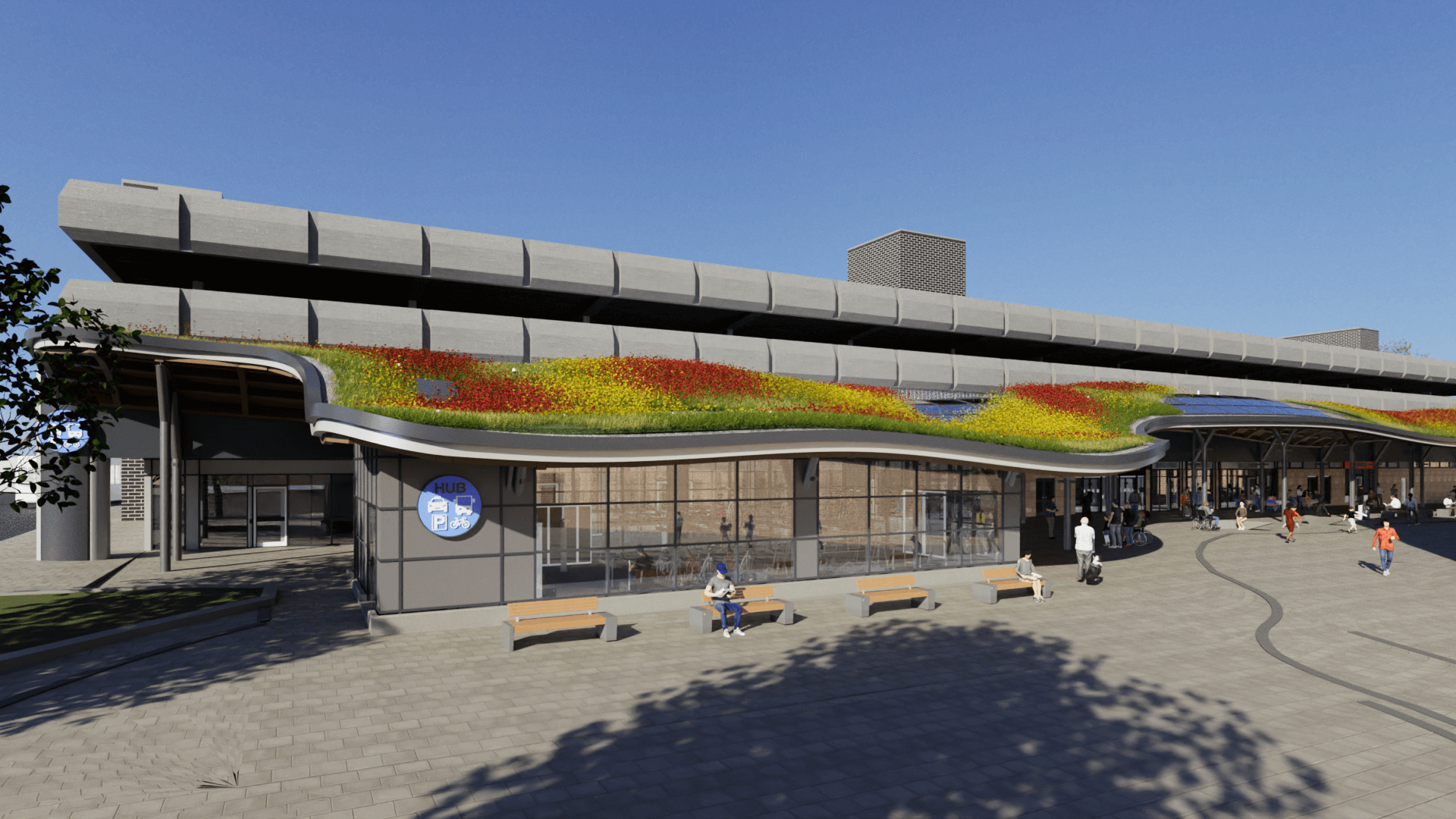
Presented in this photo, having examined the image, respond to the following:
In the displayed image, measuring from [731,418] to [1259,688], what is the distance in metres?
10.2

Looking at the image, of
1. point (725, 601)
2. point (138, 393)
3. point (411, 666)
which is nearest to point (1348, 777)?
point (725, 601)

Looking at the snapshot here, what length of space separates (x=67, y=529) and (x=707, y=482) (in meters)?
21.2

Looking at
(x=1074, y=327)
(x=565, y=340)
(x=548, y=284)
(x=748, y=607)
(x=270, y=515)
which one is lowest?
(x=748, y=607)

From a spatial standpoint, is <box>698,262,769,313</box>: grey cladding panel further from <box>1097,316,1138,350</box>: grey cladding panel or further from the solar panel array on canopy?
Result: <box>1097,316,1138,350</box>: grey cladding panel

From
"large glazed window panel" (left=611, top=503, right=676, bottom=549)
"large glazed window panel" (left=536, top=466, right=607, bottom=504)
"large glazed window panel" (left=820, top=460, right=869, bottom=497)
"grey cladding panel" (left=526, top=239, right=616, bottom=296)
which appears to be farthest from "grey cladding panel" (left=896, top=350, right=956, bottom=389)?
"large glazed window panel" (left=536, top=466, right=607, bottom=504)

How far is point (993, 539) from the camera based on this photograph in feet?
72.3

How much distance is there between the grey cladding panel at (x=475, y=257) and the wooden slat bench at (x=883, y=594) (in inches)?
735

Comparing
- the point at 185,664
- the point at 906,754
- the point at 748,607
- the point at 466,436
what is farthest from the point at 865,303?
the point at 185,664

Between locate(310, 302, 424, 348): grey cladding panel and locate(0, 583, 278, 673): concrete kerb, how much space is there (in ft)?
31.5

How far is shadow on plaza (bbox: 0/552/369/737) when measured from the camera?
10781 mm

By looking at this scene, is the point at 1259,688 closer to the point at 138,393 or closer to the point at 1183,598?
the point at 1183,598

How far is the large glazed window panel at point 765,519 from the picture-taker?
18.9m

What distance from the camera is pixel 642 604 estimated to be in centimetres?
1734

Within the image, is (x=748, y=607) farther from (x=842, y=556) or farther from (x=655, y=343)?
(x=655, y=343)
